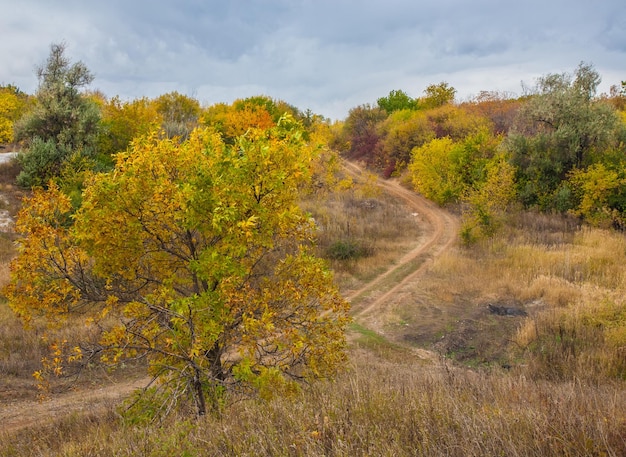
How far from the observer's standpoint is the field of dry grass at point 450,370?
13.4 feet

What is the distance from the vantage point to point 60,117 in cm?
2820

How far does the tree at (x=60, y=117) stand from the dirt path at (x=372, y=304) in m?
19.6

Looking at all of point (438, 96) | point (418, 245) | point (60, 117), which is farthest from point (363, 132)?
point (60, 117)

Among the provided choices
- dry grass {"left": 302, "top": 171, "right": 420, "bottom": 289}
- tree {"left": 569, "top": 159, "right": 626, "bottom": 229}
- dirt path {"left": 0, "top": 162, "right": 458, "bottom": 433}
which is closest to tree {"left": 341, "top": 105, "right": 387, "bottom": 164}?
dirt path {"left": 0, "top": 162, "right": 458, "bottom": 433}

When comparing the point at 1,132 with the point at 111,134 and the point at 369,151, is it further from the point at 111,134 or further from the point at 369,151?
the point at 369,151

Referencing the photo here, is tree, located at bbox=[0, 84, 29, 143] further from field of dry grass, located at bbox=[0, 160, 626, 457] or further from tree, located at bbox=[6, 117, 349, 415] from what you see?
tree, located at bbox=[6, 117, 349, 415]

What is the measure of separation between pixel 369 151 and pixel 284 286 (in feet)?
162

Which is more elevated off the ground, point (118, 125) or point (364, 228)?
point (118, 125)

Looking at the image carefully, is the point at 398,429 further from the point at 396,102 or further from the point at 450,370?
the point at 396,102

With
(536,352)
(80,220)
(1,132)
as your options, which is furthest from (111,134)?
(536,352)

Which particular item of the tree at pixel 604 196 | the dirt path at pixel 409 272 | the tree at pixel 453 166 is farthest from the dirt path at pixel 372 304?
the tree at pixel 604 196

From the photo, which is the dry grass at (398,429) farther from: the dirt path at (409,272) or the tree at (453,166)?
the tree at (453,166)

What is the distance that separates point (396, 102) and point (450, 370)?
62.7 meters

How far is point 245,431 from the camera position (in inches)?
180
